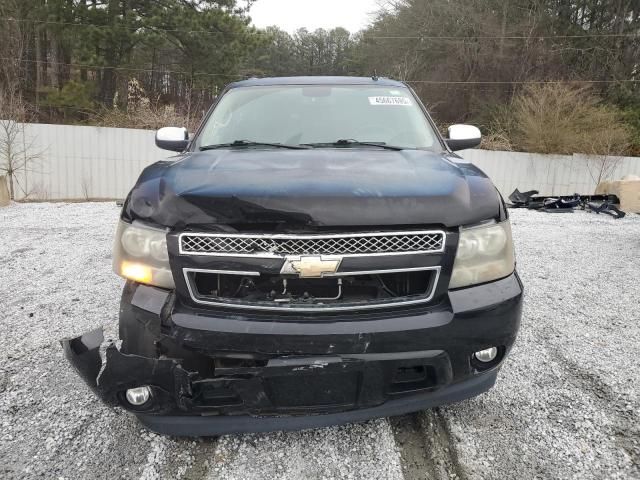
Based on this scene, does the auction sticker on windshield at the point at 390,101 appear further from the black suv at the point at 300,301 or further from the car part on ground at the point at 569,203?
the car part on ground at the point at 569,203

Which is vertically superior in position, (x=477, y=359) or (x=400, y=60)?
(x=400, y=60)

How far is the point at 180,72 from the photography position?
21.6m

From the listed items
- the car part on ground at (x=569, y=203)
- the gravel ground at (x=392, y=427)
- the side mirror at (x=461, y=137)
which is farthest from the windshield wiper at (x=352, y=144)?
the car part on ground at (x=569, y=203)

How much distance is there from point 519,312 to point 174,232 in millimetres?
1454

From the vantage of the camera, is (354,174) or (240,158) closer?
(354,174)

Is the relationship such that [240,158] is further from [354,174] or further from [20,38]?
[20,38]

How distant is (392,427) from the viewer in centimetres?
211

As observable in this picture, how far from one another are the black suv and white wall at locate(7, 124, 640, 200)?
15622 millimetres

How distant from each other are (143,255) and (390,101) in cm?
216

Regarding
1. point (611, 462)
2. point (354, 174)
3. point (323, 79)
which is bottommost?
point (611, 462)

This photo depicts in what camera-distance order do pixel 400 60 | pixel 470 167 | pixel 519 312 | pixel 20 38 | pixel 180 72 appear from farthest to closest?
1. pixel 400 60
2. pixel 180 72
3. pixel 20 38
4. pixel 470 167
5. pixel 519 312

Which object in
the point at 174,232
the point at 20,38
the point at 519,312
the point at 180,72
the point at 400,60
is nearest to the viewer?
the point at 174,232

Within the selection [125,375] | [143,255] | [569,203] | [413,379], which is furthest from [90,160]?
[413,379]

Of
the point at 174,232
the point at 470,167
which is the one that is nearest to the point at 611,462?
the point at 470,167
